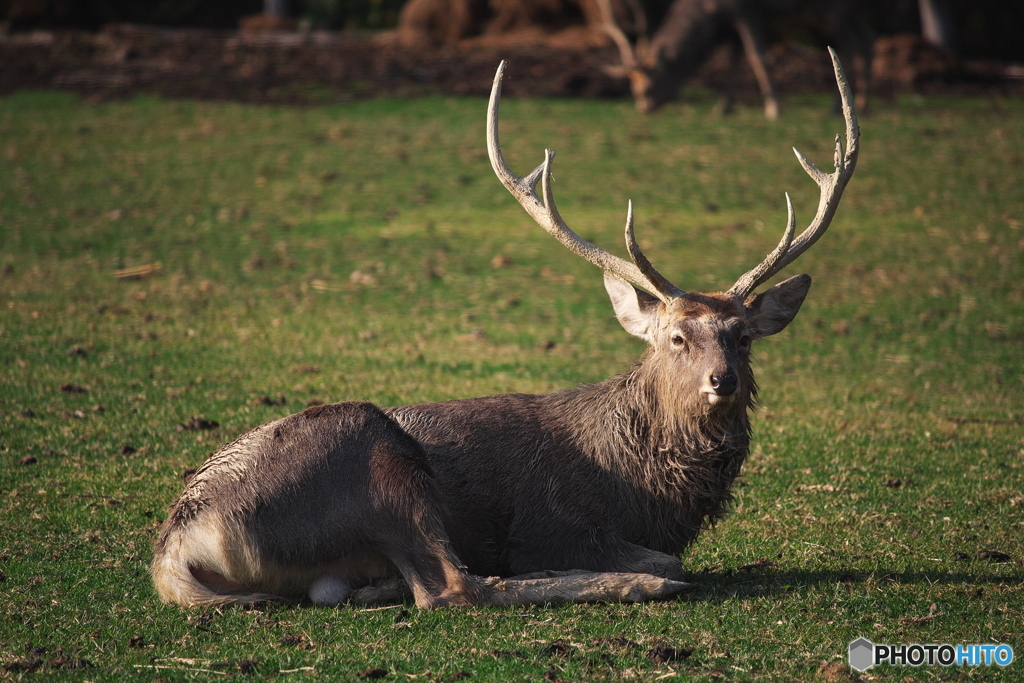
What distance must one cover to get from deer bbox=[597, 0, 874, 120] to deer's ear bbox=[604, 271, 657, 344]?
1448cm

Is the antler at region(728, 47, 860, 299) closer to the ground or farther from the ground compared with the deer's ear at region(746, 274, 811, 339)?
farther from the ground

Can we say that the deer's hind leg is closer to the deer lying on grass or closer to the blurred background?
the deer lying on grass

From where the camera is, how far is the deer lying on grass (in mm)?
5426

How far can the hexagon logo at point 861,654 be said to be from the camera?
481 centimetres

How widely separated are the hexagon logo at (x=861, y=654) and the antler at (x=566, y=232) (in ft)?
6.76

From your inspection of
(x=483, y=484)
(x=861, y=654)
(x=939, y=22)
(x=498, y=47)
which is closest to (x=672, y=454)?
(x=483, y=484)

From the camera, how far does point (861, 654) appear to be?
16.1 ft

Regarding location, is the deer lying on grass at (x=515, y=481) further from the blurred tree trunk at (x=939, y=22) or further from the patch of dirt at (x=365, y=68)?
the blurred tree trunk at (x=939, y=22)

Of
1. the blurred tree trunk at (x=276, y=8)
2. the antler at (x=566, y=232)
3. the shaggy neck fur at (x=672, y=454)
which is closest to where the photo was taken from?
the shaggy neck fur at (x=672, y=454)

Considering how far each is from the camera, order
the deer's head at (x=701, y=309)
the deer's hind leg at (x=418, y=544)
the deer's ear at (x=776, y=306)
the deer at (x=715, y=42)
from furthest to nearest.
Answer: the deer at (x=715, y=42), the deer's ear at (x=776, y=306), the deer's head at (x=701, y=309), the deer's hind leg at (x=418, y=544)

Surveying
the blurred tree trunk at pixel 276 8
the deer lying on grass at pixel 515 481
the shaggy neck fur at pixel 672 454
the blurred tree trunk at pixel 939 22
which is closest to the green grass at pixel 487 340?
the deer lying on grass at pixel 515 481

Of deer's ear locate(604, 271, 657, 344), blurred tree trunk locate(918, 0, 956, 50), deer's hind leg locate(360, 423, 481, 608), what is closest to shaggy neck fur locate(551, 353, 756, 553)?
deer's ear locate(604, 271, 657, 344)

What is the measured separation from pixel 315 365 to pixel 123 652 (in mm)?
5805

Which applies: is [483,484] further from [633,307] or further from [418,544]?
[633,307]
